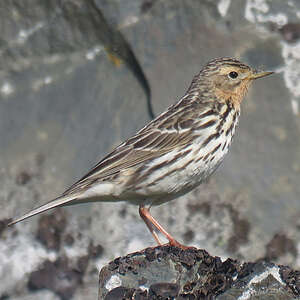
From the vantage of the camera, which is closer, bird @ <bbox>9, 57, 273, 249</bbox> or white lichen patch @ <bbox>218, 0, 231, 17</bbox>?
bird @ <bbox>9, 57, 273, 249</bbox>

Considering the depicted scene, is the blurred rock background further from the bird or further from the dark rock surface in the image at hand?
the dark rock surface

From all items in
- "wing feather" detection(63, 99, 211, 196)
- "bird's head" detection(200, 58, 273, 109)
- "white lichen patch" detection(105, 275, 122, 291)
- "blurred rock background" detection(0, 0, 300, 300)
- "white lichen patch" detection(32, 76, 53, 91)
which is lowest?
"blurred rock background" detection(0, 0, 300, 300)

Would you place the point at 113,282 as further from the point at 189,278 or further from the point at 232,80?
the point at 232,80

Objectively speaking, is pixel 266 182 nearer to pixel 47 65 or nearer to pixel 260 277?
pixel 47 65

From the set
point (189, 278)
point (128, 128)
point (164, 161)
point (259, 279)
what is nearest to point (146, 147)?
point (164, 161)

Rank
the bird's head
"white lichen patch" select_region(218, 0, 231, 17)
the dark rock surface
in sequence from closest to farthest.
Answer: the dark rock surface → the bird's head → "white lichen patch" select_region(218, 0, 231, 17)

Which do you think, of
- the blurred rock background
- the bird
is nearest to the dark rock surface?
the bird

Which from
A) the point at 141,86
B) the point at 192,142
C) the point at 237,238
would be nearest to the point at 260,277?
the point at 192,142
